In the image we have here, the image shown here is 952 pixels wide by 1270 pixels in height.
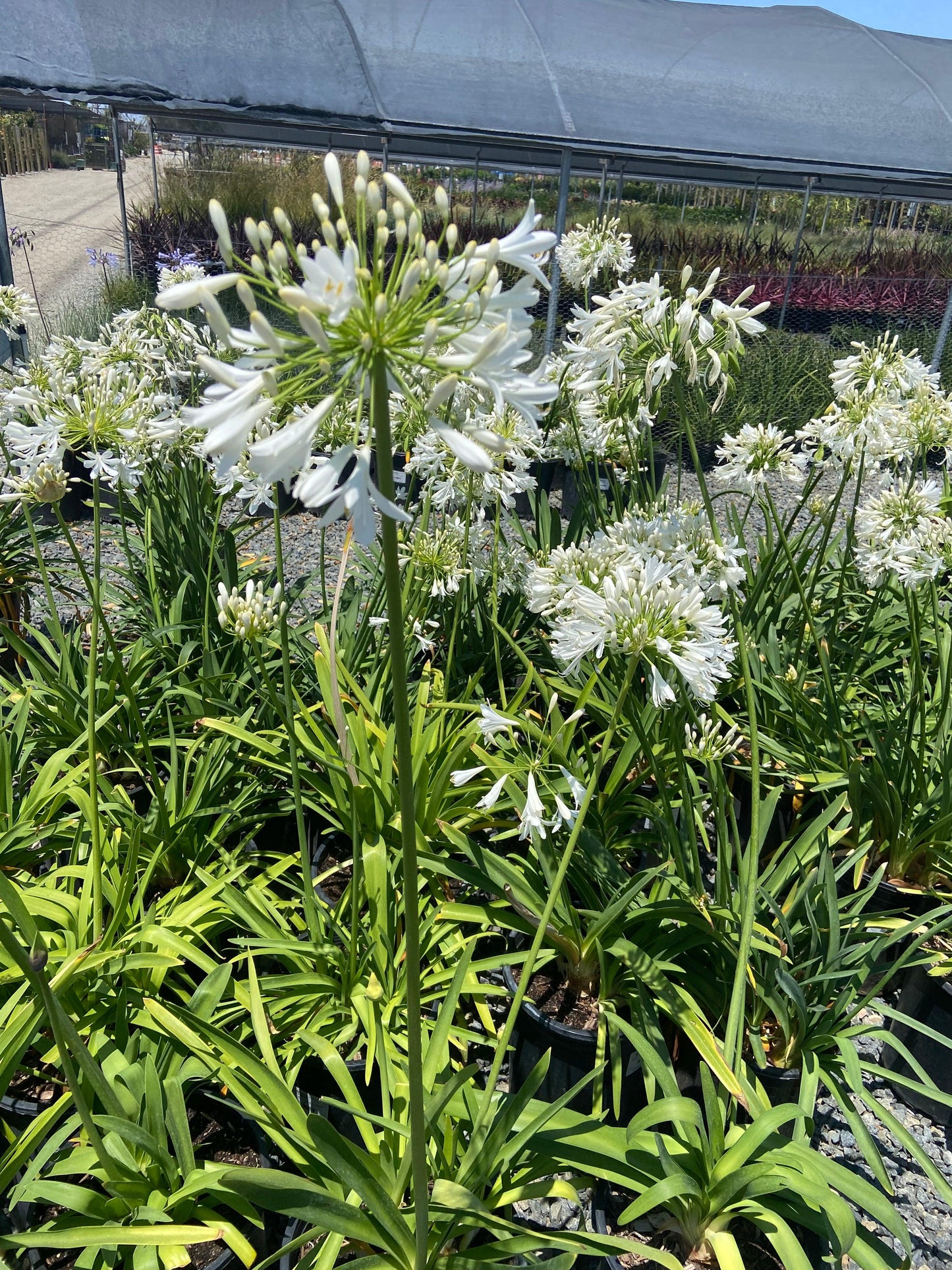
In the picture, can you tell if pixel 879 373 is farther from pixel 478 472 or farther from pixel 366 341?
pixel 366 341

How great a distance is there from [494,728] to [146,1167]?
3.52 ft

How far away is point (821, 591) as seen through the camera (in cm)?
375

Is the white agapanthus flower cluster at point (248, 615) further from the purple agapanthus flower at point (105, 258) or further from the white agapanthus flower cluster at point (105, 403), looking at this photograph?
the purple agapanthus flower at point (105, 258)

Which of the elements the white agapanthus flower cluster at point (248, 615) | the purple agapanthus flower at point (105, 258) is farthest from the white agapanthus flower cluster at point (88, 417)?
the purple agapanthus flower at point (105, 258)

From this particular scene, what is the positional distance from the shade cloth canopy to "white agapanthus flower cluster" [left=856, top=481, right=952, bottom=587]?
7.80 meters

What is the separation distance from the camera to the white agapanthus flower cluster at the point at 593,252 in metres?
3.07

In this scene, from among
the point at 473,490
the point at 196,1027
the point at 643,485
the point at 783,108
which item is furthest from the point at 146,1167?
the point at 783,108

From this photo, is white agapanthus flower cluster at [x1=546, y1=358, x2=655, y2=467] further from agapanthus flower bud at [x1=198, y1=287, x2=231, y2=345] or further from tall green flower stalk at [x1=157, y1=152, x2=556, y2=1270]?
agapanthus flower bud at [x1=198, y1=287, x2=231, y2=345]

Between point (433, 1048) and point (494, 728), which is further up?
point (494, 728)

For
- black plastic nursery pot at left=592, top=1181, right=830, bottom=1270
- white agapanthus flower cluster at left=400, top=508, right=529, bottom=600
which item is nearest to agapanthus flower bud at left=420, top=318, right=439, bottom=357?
white agapanthus flower cluster at left=400, top=508, right=529, bottom=600

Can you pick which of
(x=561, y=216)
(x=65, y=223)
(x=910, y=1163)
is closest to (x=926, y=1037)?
(x=910, y=1163)

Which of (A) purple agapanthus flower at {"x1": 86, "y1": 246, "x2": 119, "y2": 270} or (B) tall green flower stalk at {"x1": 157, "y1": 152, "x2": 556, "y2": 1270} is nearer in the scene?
(B) tall green flower stalk at {"x1": 157, "y1": 152, "x2": 556, "y2": 1270}

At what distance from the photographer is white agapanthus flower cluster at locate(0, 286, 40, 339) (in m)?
3.54

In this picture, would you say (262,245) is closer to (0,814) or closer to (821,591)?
(0,814)
